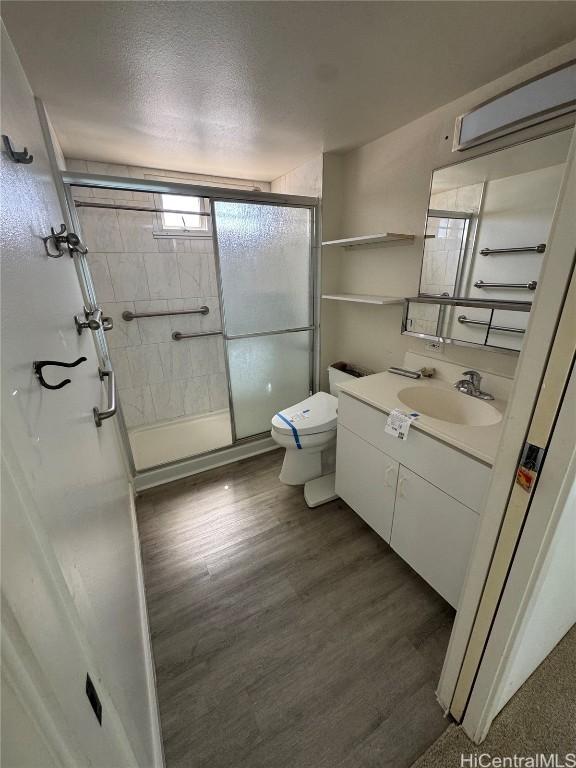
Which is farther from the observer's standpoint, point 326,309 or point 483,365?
point 326,309

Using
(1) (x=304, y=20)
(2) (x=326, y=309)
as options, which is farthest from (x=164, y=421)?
(1) (x=304, y=20)

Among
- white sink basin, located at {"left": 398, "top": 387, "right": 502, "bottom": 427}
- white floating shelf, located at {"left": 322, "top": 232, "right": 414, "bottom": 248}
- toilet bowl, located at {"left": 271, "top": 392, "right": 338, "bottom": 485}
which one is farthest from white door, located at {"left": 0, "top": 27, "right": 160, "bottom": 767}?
white floating shelf, located at {"left": 322, "top": 232, "right": 414, "bottom": 248}

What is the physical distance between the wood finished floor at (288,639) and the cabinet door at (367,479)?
0.63 ft

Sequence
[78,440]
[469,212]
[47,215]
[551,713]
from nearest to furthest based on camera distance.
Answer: [78,440], [47,215], [551,713], [469,212]

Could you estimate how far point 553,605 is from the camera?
3.34 ft

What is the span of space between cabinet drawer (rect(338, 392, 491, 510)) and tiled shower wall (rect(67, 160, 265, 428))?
6.10 feet

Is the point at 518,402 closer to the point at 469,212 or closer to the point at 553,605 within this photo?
the point at 553,605

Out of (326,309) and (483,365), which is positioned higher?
(326,309)

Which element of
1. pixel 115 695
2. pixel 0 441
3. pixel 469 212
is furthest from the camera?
pixel 469 212

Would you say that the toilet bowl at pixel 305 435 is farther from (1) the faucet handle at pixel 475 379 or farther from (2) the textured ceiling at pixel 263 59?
(2) the textured ceiling at pixel 263 59

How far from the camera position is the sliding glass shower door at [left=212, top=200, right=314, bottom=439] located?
216 centimetres

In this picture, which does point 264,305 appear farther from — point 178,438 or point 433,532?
point 433,532

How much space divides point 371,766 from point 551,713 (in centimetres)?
67

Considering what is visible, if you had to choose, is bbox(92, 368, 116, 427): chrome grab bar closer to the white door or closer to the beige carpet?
the white door
